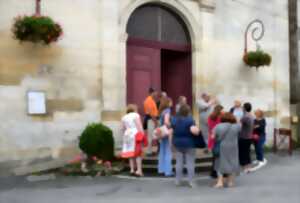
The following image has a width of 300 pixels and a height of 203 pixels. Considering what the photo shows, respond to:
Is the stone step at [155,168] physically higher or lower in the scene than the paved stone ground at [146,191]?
higher

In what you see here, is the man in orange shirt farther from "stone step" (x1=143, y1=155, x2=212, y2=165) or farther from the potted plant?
the potted plant

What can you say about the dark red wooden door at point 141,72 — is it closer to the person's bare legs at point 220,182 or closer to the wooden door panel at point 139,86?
the wooden door panel at point 139,86

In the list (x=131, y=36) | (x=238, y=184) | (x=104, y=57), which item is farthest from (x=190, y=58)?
(x=238, y=184)

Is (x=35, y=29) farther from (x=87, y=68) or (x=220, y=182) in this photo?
(x=220, y=182)

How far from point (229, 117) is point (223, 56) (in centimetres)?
→ 524

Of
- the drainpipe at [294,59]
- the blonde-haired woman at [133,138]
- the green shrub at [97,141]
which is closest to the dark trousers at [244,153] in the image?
the blonde-haired woman at [133,138]

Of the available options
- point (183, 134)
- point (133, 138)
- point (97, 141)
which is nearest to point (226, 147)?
point (183, 134)

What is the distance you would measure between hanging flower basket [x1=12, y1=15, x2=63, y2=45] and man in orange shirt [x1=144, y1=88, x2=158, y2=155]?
2.59m

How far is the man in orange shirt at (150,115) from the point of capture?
1054 cm

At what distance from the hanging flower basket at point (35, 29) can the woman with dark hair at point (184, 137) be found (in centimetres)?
312

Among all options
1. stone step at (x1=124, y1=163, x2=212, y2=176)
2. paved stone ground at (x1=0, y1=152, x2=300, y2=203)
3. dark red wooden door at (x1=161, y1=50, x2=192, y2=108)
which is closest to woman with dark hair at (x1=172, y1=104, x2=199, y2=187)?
paved stone ground at (x1=0, y1=152, x2=300, y2=203)

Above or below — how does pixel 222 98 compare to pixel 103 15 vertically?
below

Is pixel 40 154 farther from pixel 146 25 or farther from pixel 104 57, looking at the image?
pixel 146 25

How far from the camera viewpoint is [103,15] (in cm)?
1095
